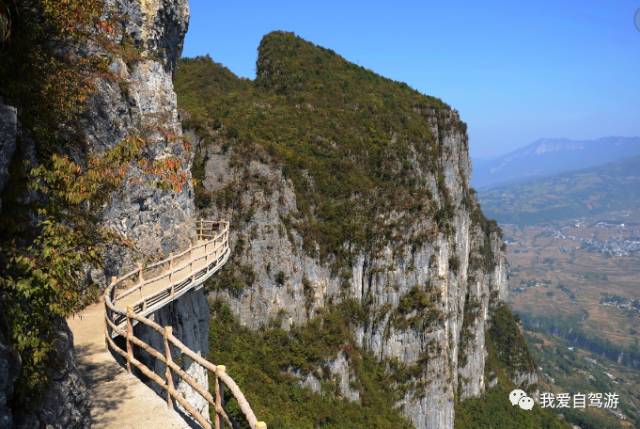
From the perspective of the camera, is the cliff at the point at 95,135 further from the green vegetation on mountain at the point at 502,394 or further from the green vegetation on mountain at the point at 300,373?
the green vegetation on mountain at the point at 502,394

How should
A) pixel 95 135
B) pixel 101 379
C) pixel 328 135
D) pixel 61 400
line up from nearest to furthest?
pixel 61 400, pixel 101 379, pixel 95 135, pixel 328 135

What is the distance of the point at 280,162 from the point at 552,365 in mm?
150349

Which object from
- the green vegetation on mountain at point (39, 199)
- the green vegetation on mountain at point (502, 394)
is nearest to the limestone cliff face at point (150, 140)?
the green vegetation on mountain at point (39, 199)

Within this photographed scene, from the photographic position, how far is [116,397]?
10.4m

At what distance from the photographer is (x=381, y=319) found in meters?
48.2

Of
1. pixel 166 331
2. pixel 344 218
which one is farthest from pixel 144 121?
pixel 344 218

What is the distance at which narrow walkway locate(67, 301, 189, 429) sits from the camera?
9562 millimetres

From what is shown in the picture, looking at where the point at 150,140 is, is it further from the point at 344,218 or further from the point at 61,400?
the point at 344,218

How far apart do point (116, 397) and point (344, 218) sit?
38.4 meters

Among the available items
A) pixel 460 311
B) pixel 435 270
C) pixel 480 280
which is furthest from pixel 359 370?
Answer: pixel 480 280

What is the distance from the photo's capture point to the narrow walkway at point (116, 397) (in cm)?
956

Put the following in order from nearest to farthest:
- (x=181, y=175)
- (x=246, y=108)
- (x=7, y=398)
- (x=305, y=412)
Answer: (x=7, y=398) < (x=181, y=175) < (x=305, y=412) < (x=246, y=108)

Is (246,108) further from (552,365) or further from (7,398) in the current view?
(552,365)

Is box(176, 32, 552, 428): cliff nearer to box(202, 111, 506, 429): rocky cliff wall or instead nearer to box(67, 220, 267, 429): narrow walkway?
box(202, 111, 506, 429): rocky cliff wall
